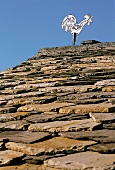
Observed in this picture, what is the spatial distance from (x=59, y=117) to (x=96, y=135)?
0.48 m

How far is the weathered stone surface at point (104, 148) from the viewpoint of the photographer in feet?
5.89

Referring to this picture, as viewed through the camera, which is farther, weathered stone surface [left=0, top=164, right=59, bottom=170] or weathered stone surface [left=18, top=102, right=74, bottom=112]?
weathered stone surface [left=18, top=102, right=74, bottom=112]

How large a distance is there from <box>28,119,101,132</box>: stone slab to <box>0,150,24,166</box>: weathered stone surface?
30 centimetres

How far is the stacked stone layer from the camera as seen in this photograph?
6.00 ft

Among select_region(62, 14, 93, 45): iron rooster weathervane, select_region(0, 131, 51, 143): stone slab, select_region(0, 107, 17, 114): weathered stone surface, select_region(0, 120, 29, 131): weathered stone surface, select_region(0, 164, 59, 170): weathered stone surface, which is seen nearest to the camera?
select_region(0, 164, 59, 170): weathered stone surface

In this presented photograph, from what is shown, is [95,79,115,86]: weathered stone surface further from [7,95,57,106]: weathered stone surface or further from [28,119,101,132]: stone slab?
[28,119,101,132]: stone slab

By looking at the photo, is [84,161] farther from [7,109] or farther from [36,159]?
[7,109]

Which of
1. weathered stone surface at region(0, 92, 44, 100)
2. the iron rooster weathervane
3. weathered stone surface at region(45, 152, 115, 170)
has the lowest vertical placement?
weathered stone surface at region(45, 152, 115, 170)

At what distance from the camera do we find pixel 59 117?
2.42 m

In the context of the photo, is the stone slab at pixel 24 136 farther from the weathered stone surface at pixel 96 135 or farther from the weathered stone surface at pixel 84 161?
the weathered stone surface at pixel 84 161


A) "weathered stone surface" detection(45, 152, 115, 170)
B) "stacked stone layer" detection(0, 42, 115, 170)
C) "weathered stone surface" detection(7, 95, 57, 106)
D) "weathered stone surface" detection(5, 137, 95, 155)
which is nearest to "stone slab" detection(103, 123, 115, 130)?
"stacked stone layer" detection(0, 42, 115, 170)

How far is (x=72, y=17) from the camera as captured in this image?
6.92 metres

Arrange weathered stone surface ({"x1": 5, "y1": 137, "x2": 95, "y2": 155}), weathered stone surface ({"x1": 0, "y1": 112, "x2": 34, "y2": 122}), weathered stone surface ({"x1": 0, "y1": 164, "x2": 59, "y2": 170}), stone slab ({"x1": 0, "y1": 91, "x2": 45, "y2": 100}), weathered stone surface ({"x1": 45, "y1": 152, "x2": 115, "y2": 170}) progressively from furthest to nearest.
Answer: stone slab ({"x1": 0, "y1": 91, "x2": 45, "y2": 100}), weathered stone surface ({"x1": 0, "y1": 112, "x2": 34, "y2": 122}), weathered stone surface ({"x1": 5, "y1": 137, "x2": 95, "y2": 155}), weathered stone surface ({"x1": 0, "y1": 164, "x2": 59, "y2": 170}), weathered stone surface ({"x1": 45, "y1": 152, "x2": 115, "y2": 170})

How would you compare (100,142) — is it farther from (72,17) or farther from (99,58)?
(72,17)
